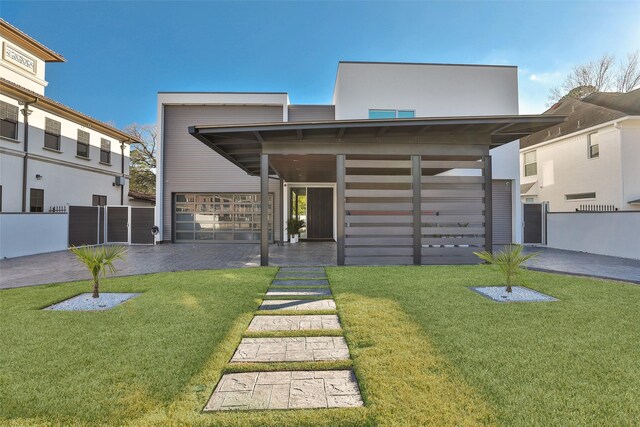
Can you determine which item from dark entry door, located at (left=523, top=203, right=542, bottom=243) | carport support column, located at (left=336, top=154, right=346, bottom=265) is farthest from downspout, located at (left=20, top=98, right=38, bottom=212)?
dark entry door, located at (left=523, top=203, right=542, bottom=243)

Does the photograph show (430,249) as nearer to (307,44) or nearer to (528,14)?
(528,14)

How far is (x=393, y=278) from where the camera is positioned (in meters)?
5.68

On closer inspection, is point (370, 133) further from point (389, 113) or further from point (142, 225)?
point (142, 225)

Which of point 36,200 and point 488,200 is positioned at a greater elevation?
point 36,200

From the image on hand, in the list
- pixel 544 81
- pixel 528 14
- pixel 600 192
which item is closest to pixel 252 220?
pixel 528 14

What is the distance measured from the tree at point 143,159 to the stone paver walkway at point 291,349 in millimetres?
28989

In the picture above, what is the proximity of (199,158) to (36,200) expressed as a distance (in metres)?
6.17

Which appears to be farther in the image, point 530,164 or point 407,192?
point 530,164

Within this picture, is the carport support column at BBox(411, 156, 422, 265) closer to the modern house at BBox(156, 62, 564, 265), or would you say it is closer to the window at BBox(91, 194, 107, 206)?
the modern house at BBox(156, 62, 564, 265)

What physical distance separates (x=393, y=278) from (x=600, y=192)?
13560mm

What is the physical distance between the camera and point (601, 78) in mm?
19094

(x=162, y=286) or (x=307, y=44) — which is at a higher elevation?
(x=307, y=44)

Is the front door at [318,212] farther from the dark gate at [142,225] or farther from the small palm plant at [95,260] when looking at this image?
the small palm plant at [95,260]

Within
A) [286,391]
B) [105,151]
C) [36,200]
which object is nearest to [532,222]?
[286,391]
